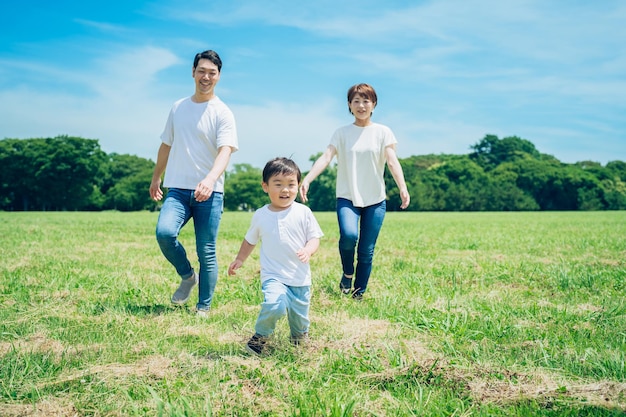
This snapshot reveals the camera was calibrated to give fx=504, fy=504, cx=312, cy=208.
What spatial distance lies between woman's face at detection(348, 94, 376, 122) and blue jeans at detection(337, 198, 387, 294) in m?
1.03

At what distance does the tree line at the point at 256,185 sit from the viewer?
80188 mm

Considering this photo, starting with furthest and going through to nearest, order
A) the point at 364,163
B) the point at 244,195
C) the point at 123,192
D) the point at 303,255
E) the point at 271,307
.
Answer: the point at 244,195
the point at 123,192
the point at 364,163
the point at 303,255
the point at 271,307

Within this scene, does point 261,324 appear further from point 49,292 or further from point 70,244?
point 70,244

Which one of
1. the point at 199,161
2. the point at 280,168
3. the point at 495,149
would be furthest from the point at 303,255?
the point at 495,149

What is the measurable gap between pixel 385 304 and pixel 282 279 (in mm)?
1962

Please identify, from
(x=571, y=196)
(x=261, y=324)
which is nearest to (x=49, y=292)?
(x=261, y=324)

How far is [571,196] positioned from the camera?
90125 millimetres

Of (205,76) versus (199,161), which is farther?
(199,161)

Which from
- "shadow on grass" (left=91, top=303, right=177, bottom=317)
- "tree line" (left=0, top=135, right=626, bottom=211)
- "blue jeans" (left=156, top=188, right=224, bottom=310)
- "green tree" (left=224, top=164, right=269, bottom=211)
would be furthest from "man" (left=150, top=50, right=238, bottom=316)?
"green tree" (left=224, top=164, right=269, bottom=211)

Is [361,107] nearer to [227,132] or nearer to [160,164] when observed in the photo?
[227,132]

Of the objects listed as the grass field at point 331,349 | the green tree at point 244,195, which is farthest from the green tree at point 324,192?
the grass field at point 331,349

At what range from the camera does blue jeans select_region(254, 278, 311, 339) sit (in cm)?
372

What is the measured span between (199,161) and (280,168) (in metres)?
1.53

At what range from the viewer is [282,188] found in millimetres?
3953
